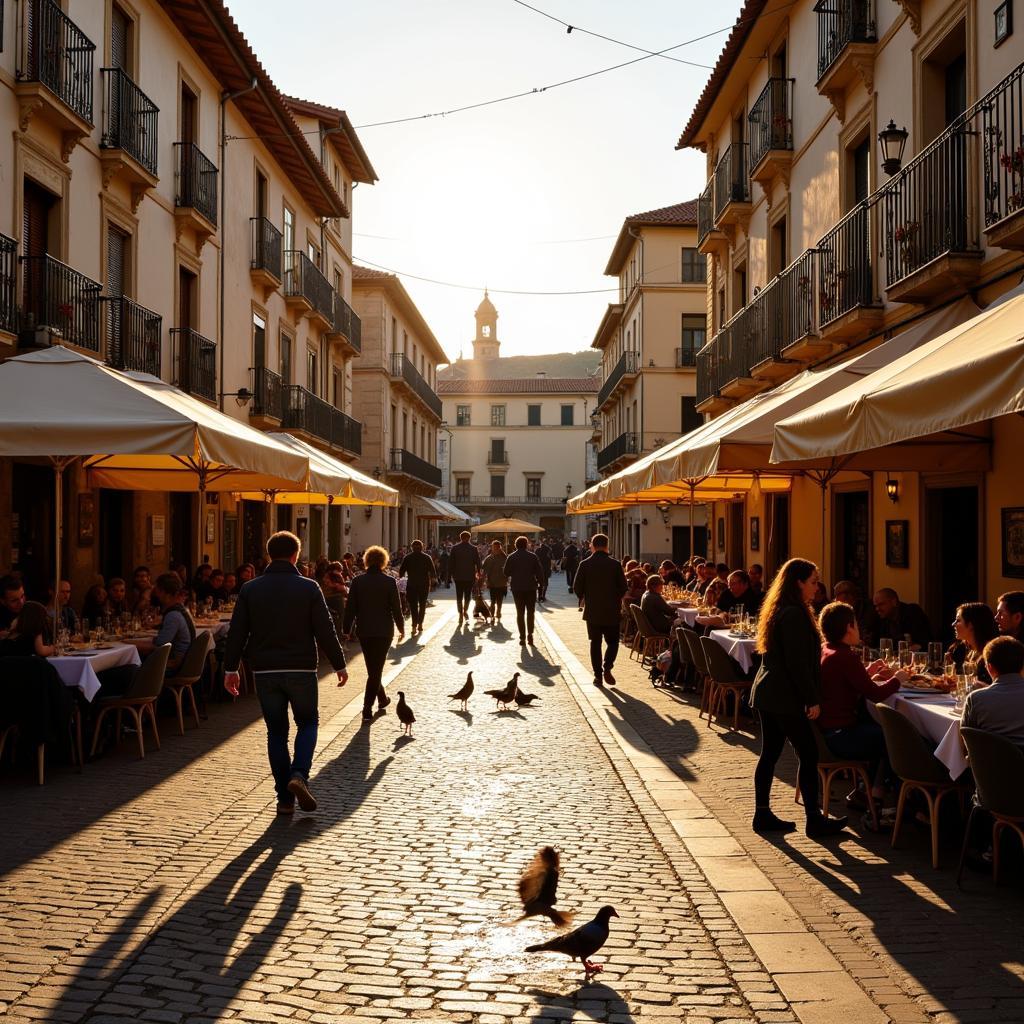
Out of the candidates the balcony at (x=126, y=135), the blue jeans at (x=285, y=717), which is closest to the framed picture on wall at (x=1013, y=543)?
the blue jeans at (x=285, y=717)

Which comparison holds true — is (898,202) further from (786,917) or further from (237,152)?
→ (237,152)

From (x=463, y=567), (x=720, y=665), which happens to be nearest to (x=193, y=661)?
(x=720, y=665)

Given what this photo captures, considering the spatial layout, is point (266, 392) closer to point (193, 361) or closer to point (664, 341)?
point (193, 361)

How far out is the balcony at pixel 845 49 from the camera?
563 inches

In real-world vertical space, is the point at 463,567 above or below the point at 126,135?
below

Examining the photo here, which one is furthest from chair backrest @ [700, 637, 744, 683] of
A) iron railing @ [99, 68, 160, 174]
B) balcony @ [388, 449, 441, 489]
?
balcony @ [388, 449, 441, 489]

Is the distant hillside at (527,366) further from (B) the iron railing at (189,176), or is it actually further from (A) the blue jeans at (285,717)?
(A) the blue jeans at (285,717)

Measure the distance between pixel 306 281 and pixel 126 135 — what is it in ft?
38.7

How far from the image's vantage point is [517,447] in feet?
289

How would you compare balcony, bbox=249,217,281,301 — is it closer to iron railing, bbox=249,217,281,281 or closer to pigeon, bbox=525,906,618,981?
iron railing, bbox=249,217,281,281

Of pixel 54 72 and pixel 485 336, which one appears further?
pixel 485 336

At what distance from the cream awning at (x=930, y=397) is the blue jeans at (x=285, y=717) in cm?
406

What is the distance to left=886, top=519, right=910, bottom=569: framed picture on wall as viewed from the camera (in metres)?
13.2

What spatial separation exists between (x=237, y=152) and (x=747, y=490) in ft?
40.8
